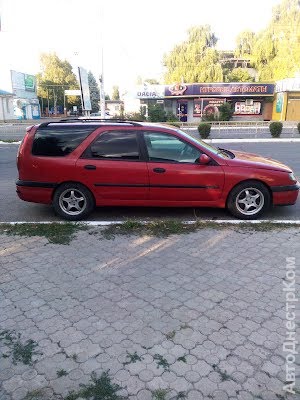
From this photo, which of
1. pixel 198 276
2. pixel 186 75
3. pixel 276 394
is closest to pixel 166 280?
pixel 198 276

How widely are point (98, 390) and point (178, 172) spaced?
3402 millimetres

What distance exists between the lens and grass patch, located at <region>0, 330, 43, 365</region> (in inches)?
96.6

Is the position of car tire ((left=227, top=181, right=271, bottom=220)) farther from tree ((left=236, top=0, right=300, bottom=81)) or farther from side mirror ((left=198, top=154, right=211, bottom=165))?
tree ((left=236, top=0, right=300, bottom=81))

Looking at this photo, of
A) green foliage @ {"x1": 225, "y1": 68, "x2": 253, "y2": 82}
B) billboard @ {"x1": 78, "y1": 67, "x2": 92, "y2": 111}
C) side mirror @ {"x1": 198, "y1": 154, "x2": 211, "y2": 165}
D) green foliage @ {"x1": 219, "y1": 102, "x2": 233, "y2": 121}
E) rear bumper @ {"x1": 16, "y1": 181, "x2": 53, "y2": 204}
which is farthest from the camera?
green foliage @ {"x1": 225, "y1": 68, "x2": 253, "y2": 82}

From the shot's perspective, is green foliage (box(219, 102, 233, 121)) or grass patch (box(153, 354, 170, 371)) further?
green foliage (box(219, 102, 233, 121))

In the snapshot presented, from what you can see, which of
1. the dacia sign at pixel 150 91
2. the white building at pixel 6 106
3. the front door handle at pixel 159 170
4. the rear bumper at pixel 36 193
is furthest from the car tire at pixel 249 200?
the white building at pixel 6 106

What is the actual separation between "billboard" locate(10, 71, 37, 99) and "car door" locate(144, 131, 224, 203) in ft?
167

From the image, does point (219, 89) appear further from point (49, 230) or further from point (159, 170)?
point (49, 230)

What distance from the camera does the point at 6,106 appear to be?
47.7 m

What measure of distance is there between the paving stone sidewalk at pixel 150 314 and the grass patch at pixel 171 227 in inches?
7.5

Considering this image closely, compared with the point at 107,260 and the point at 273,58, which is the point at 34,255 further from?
the point at 273,58

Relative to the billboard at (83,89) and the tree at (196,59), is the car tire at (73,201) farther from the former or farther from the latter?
the tree at (196,59)

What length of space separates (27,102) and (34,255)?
57.0 meters

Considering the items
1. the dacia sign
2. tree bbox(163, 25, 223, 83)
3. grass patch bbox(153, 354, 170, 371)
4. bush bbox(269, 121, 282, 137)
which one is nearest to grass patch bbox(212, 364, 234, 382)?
grass patch bbox(153, 354, 170, 371)
